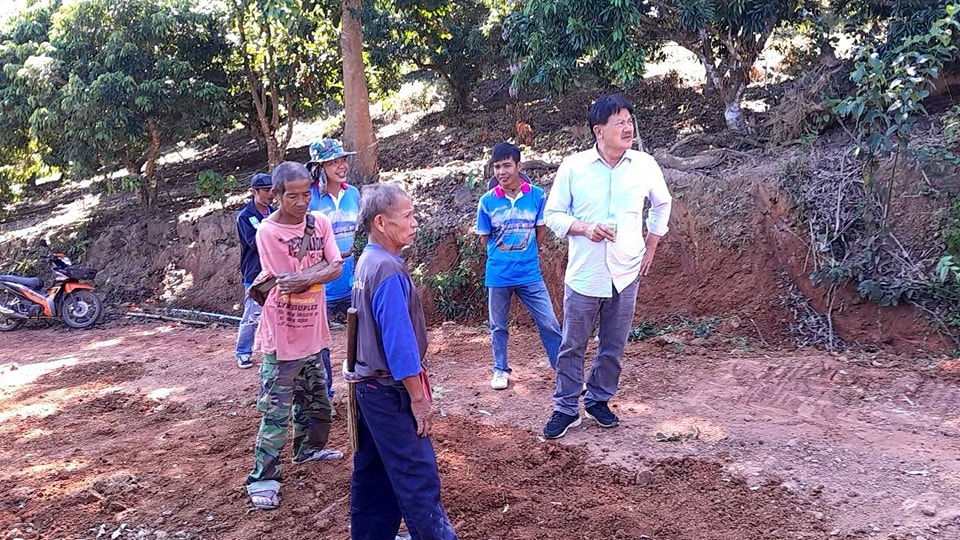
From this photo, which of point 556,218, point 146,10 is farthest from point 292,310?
point 146,10

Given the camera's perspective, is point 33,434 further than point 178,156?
No

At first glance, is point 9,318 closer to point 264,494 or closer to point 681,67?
point 264,494

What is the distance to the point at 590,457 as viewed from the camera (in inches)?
165

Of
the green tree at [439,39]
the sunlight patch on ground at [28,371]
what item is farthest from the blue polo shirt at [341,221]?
the green tree at [439,39]

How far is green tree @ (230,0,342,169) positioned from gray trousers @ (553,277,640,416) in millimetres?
8095

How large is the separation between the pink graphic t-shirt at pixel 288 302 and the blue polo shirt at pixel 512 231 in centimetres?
154

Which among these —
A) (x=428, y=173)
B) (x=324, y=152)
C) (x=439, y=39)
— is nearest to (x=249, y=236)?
(x=324, y=152)

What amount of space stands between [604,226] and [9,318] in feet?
30.8

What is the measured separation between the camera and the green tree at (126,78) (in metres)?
10.5

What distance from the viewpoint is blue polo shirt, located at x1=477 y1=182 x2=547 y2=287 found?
203 inches

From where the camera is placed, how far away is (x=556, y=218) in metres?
4.24

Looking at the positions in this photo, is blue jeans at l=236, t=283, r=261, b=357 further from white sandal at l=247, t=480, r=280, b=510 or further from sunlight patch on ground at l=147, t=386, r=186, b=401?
white sandal at l=247, t=480, r=280, b=510

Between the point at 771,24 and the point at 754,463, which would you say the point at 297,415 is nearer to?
the point at 754,463

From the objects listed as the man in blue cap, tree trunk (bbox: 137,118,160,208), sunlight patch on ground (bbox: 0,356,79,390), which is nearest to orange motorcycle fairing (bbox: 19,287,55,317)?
sunlight patch on ground (bbox: 0,356,79,390)
